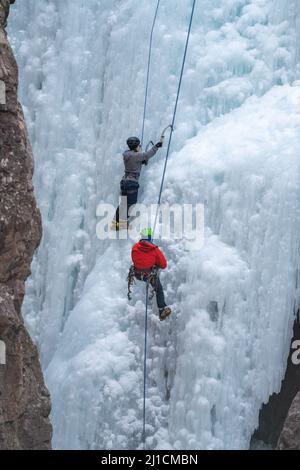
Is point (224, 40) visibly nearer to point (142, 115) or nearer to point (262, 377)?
point (142, 115)

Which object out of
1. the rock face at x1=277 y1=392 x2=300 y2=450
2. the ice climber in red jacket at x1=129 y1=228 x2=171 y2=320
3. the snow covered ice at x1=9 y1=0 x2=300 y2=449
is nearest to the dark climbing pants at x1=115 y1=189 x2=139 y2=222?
the snow covered ice at x1=9 y1=0 x2=300 y2=449

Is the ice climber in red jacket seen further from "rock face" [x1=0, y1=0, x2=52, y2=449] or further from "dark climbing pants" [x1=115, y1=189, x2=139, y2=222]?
"rock face" [x1=0, y1=0, x2=52, y2=449]

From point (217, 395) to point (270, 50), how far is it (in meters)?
3.62

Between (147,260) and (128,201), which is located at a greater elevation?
(128,201)

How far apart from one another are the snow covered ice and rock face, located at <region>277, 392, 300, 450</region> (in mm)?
330

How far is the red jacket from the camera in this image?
6.96 meters

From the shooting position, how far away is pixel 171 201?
7922 mm

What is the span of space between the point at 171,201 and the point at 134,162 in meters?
0.60

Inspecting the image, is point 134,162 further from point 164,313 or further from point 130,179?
point 164,313

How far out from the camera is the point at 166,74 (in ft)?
27.6

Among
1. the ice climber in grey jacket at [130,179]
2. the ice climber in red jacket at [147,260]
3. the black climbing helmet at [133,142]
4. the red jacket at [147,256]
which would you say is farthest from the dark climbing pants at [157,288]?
the black climbing helmet at [133,142]

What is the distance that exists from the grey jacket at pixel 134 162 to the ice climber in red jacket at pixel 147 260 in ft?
2.62

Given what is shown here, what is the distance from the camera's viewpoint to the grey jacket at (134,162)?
747 centimetres

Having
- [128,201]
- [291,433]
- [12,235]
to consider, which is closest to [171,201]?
[128,201]
